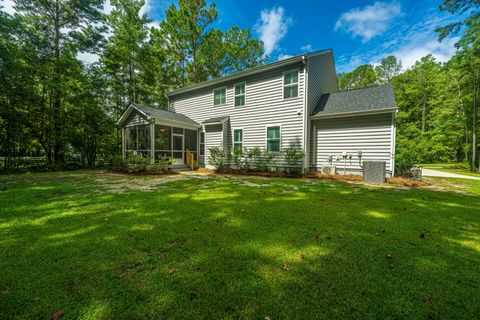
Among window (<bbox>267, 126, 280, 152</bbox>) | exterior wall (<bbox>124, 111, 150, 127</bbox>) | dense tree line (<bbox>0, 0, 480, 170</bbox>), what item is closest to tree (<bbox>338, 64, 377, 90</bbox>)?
dense tree line (<bbox>0, 0, 480, 170</bbox>)

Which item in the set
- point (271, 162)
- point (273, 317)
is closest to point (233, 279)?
point (273, 317)

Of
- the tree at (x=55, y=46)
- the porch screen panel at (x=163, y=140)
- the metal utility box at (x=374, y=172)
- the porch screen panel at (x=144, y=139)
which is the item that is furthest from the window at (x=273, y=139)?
the tree at (x=55, y=46)

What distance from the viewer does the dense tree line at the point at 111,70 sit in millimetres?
10898

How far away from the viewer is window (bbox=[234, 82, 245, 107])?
11.8 metres

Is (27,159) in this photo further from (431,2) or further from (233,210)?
(431,2)

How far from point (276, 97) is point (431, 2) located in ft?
30.8

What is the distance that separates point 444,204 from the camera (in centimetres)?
463

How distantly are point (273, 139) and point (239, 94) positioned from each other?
3712 millimetres

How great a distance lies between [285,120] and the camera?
34.0ft

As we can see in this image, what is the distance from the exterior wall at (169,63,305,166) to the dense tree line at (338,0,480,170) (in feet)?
16.2

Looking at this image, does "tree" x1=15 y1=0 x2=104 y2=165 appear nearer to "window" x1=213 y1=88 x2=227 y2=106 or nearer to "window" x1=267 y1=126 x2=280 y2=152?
"window" x1=213 y1=88 x2=227 y2=106

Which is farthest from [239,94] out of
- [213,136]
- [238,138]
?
[213,136]

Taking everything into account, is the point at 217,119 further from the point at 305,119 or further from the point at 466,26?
the point at 466,26

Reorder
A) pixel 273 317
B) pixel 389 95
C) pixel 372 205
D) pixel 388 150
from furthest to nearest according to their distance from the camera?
pixel 389 95
pixel 388 150
pixel 372 205
pixel 273 317
